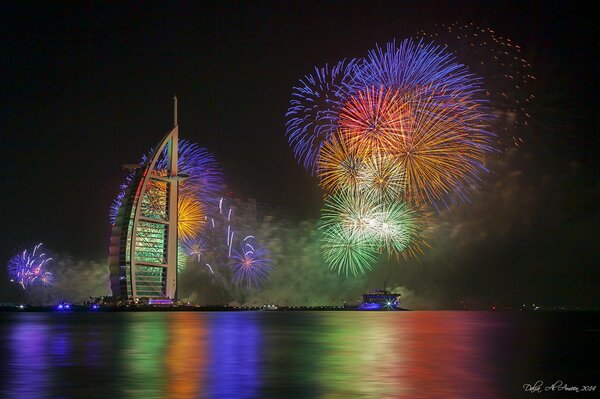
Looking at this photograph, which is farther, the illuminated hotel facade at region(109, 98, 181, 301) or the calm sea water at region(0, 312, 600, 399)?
the illuminated hotel facade at region(109, 98, 181, 301)

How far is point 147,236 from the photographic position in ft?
612

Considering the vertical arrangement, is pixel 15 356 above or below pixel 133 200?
below

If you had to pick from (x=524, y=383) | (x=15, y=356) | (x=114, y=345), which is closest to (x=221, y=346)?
(x=114, y=345)

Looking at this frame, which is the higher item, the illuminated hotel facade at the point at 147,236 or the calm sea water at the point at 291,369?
the illuminated hotel facade at the point at 147,236

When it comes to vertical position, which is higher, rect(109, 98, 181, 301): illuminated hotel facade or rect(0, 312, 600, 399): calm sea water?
rect(109, 98, 181, 301): illuminated hotel facade

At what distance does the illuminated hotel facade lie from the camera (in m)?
182

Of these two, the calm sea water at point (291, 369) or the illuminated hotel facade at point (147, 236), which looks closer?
the calm sea water at point (291, 369)

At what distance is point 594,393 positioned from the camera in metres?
33.9

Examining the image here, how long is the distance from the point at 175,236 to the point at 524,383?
6279 inches

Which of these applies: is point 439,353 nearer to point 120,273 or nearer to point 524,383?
point 524,383

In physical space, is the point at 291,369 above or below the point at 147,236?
below

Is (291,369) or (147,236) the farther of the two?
(147,236)

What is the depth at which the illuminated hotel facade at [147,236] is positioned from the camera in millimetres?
182250

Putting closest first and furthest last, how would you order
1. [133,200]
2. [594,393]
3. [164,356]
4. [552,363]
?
[594,393]
[552,363]
[164,356]
[133,200]
